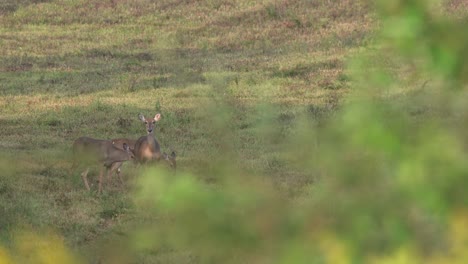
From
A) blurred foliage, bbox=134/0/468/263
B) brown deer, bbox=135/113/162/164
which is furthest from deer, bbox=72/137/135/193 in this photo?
blurred foliage, bbox=134/0/468/263

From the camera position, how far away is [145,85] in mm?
27391

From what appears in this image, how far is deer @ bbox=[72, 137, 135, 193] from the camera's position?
17.0 meters

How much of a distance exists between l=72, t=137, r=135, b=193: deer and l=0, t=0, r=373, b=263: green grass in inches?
14.3

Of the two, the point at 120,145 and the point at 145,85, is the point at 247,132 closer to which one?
the point at 120,145

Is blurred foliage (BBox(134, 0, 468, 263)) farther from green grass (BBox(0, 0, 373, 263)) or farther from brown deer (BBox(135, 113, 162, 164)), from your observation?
brown deer (BBox(135, 113, 162, 164))

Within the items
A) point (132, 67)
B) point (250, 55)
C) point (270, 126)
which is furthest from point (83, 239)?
point (250, 55)

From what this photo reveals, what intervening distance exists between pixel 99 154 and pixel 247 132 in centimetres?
236

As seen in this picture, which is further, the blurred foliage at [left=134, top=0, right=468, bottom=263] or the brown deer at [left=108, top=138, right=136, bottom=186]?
the brown deer at [left=108, top=138, right=136, bottom=186]

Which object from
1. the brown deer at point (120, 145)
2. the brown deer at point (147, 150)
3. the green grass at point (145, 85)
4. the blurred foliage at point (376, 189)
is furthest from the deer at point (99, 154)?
the blurred foliage at point (376, 189)

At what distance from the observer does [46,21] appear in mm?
40875

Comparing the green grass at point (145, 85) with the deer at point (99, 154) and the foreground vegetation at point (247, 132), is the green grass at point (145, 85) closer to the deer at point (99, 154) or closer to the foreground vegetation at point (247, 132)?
the foreground vegetation at point (247, 132)

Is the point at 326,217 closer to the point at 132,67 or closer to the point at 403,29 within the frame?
the point at 403,29

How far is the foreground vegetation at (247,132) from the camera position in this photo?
2.43 m

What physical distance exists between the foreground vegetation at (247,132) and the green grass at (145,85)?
5 cm
